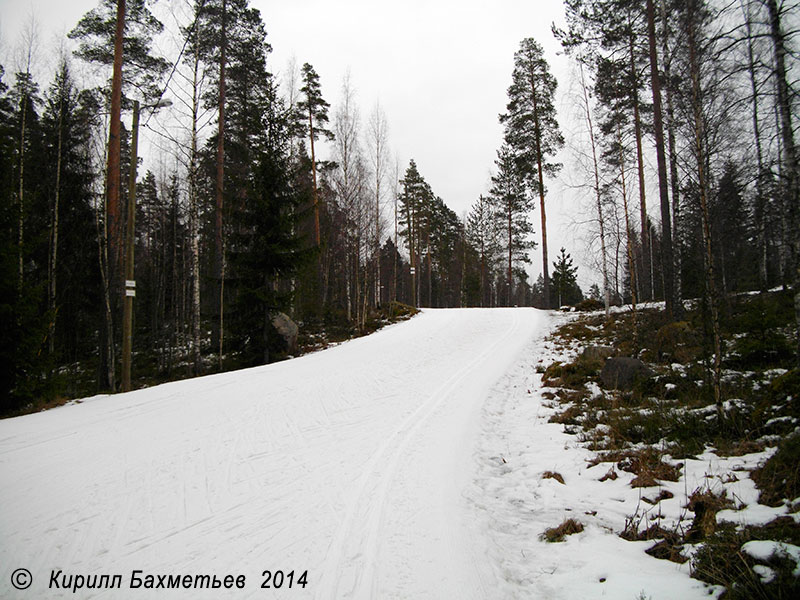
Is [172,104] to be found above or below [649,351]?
above

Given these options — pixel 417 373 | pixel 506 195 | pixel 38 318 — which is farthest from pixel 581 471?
pixel 506 195

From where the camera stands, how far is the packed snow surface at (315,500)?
8.91 feet

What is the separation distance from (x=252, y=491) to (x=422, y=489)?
78.0 inches

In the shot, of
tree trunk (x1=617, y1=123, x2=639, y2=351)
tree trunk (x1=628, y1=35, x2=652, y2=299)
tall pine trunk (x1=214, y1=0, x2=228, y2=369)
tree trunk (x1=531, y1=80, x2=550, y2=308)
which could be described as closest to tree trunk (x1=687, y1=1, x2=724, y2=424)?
tree trunk (x1=617, y1=123, x2=639, y2=351)

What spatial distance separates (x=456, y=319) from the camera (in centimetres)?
1934

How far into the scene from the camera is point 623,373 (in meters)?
7.59

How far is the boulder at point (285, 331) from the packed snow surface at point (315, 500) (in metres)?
6.75

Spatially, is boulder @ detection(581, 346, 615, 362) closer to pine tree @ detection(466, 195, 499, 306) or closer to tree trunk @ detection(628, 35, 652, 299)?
tree trunk @ detection(628, 35, 652, 299)

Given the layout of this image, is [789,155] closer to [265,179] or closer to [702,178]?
[702,178]

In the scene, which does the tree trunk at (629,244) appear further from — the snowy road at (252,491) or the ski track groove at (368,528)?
the ski track groove at (368,528)

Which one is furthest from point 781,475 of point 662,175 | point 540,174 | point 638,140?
point 540,174

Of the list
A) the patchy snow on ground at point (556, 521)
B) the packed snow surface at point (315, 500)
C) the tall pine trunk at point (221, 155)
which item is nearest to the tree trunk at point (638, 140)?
the packed snow surface at point (315, 500)

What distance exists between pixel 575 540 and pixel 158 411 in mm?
6987

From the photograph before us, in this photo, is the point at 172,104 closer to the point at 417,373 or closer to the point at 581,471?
the point at 417,373
